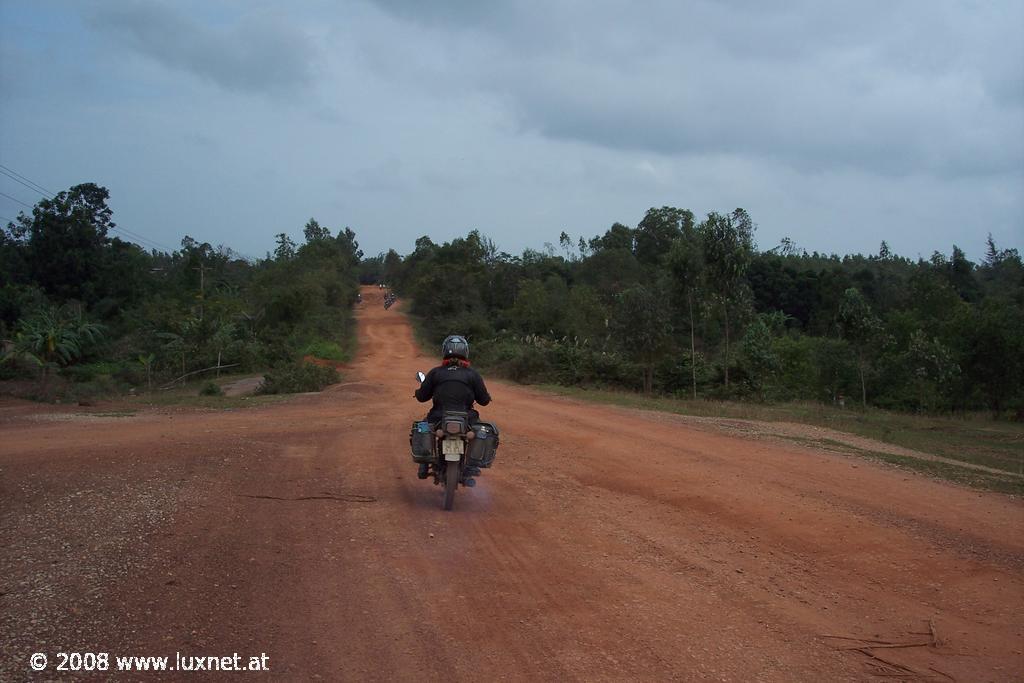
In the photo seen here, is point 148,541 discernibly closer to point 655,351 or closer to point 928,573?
point 928,573

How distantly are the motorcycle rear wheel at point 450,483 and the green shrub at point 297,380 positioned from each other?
50.2 ft

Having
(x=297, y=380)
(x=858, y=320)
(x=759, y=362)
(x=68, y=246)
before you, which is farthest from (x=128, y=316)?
(x=858, y=320)

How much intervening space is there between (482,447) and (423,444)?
0.57 metres

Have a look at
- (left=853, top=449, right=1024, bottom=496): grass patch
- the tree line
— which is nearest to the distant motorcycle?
(left=853, top=449, right=1024, bottom=496): grass patch

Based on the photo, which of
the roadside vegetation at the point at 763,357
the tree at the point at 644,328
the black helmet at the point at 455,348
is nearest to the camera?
the black helmet at the point at 455,348

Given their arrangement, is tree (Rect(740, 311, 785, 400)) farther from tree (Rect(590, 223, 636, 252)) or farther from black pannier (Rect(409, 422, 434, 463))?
tree (Rect(590, 223, 636, 252))

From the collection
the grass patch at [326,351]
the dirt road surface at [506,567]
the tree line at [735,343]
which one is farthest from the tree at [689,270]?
the dirt road surface at [506,567]

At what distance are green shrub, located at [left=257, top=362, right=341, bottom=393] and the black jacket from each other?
581 inches

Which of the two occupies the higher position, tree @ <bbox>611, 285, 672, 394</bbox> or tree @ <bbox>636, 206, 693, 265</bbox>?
tree @ <bbox>636, 206, 693, 265</bbox>

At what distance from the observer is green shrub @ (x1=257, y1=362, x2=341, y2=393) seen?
71.6ft

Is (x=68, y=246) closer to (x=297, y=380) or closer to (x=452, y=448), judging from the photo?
(x=297, y=380)

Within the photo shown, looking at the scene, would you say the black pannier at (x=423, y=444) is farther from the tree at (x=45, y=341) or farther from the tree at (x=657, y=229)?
the tree at (x=657, y=229)

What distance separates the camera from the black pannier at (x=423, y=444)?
7.41m

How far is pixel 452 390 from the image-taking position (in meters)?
7.64
